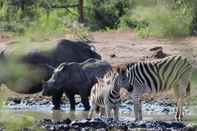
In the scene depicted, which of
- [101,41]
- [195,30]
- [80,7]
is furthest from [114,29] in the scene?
[195,30]

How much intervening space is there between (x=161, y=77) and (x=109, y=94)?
142 cm

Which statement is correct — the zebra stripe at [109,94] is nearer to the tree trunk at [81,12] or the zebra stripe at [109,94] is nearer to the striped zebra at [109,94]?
the striped zebra at [109,94]

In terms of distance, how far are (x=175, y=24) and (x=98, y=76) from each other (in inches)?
378

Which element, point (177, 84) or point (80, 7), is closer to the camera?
point (177, 84)

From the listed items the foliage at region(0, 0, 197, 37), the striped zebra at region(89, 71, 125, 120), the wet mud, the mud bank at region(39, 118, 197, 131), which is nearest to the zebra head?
the striped zebra at region(89, 71, 125, 120)

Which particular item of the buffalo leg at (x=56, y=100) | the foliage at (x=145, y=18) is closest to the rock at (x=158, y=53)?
the buffalo leg at (x=56, y=100)

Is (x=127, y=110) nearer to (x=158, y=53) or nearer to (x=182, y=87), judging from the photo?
(x=182, y=87)

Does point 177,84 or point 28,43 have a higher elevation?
point 28,43

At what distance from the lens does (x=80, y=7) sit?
1187 inches

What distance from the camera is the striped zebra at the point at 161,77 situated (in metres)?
11.9

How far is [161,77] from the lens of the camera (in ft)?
40.0

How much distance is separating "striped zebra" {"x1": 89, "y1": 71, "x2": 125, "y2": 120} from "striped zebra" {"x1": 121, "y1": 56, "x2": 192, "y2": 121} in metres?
0.50

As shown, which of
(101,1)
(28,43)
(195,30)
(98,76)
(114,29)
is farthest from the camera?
(101,1)

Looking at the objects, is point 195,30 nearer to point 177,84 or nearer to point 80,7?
point 177,84
